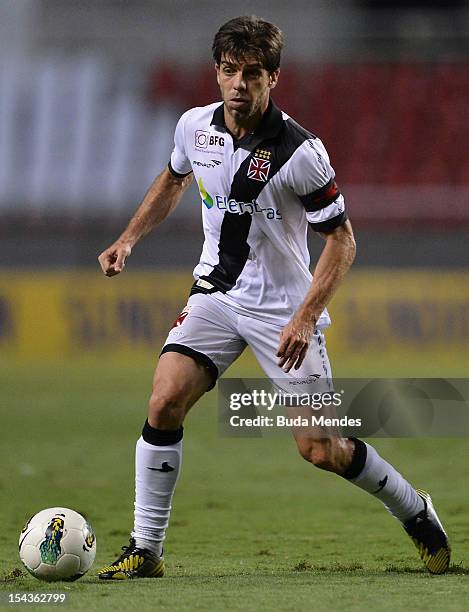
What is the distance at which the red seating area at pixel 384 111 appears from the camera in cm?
1900

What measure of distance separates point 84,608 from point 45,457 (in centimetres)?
501

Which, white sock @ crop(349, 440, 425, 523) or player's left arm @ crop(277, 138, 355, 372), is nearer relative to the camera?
player's left arm @ crop(277, 138, 355, 372)

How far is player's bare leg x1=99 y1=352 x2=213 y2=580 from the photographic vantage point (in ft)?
17.4

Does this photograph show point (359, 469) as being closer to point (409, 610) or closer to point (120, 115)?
point (409, 610)

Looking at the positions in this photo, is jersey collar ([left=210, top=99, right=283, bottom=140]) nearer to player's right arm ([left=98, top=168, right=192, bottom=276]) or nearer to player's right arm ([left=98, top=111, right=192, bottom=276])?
player's right arm ([left=98, top=111, right=192, bottom=276])

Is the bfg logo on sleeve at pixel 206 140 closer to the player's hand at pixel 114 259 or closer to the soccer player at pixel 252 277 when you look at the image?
the soccer player at pixel 252 277

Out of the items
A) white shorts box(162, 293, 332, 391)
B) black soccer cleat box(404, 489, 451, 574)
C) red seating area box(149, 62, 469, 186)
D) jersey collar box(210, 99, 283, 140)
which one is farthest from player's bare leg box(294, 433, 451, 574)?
red seating area box(149, 62, 469, 186)

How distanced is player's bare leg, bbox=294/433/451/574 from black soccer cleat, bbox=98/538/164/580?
82 cm

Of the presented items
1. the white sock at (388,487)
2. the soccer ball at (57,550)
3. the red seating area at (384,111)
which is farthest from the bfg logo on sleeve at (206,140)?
the red seating area at (384,111)

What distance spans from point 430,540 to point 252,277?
1.47 meters

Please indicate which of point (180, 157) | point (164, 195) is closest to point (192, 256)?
point (164, 195)

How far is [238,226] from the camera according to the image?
18.1ft

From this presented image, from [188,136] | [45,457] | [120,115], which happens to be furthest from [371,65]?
[188,136]

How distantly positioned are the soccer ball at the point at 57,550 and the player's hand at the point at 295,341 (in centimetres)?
114
